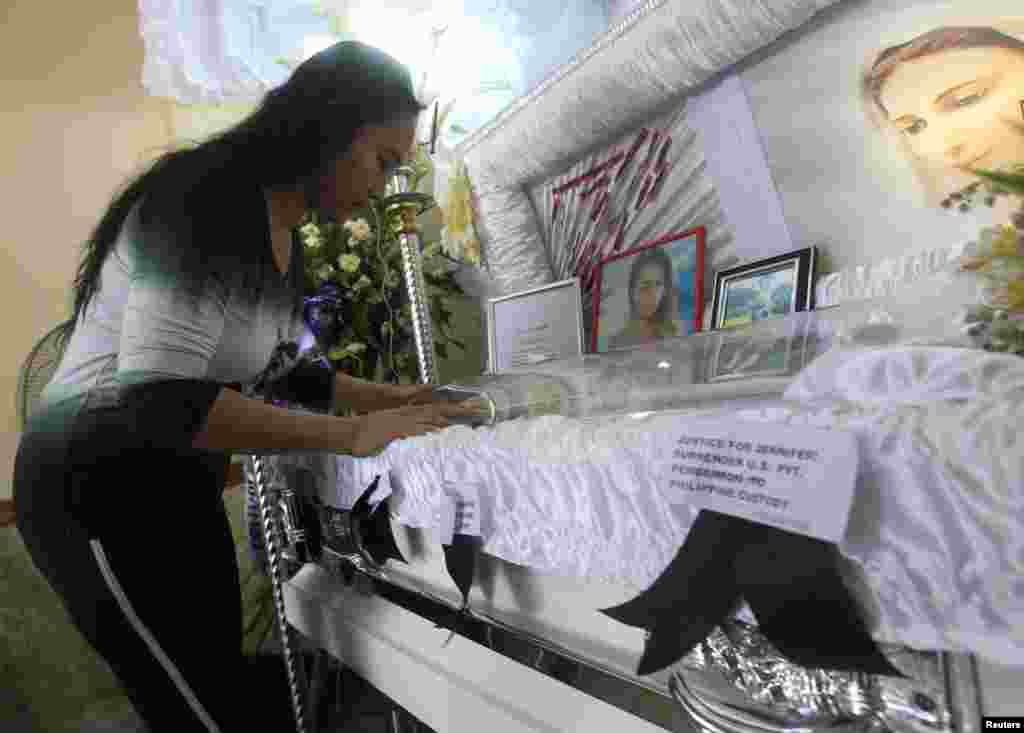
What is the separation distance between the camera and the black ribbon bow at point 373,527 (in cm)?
83

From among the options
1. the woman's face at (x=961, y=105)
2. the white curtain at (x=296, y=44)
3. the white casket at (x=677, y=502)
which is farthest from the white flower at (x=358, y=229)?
the woman's face at (x=961, y=105)

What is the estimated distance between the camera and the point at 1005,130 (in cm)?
73

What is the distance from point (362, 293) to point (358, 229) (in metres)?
0.17

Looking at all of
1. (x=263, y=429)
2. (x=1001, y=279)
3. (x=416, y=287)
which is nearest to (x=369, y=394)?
(x=416, y=287)

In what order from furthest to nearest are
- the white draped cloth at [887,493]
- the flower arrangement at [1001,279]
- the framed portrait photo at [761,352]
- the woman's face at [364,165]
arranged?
the woman's face at [364,165]
the framed portrait photo at [761,352]
the flower arrangement at [1001,279]
the white draped cloth at [887,493]

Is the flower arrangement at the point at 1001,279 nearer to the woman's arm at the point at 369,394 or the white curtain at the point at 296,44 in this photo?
the woman's arm at the point at 369,394

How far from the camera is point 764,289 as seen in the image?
98 centimetres

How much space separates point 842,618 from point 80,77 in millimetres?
2319

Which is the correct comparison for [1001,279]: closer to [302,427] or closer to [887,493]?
[887,493]

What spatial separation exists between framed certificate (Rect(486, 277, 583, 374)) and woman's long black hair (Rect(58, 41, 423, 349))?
1.71 ft

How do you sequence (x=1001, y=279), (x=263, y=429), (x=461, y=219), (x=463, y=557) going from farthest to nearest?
1. (x=461, y=219)
2. (x=263, y=429)
3. (x=463, y=557)
4. (x=1001, y=279)

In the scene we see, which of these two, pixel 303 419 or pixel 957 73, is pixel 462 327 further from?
pixel 957 73

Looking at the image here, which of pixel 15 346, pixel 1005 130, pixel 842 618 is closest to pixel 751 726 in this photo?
pixel 842 618

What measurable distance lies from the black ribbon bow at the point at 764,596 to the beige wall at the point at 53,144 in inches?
75.4
